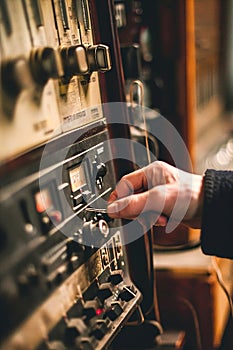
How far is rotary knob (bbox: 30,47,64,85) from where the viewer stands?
0.55m

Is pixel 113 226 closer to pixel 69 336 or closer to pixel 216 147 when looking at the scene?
pixel 69 336

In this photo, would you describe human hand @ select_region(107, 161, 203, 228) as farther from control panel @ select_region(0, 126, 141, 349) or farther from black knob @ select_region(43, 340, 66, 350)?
black knob @ select_region(43, 340, 66, 350)

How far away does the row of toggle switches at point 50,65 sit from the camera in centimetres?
51

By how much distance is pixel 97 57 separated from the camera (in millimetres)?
685

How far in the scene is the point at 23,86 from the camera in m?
0.53

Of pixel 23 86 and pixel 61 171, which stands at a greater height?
pixel 23 86

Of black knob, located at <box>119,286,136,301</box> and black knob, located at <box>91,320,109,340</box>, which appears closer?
black knob, located at <box>91,320,109,340</box>

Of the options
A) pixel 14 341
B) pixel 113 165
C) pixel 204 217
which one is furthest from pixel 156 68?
pixel 14 341

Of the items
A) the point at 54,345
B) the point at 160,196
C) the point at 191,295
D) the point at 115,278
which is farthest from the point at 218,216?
the point at 191,295

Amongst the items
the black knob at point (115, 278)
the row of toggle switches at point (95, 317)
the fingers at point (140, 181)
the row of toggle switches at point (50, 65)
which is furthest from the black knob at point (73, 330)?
the row of toggle switches at point (50, 65)

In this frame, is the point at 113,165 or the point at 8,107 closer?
the point at 8,107

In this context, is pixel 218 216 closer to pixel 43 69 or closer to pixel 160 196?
pixel 160 196

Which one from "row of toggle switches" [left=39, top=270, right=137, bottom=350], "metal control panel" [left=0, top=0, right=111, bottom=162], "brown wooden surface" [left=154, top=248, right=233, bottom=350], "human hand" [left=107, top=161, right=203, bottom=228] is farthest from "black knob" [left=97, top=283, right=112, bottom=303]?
"brown wooden surface" [left=154, top=248, right=233, bottom=350]

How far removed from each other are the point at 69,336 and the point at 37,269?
0.13 meters
